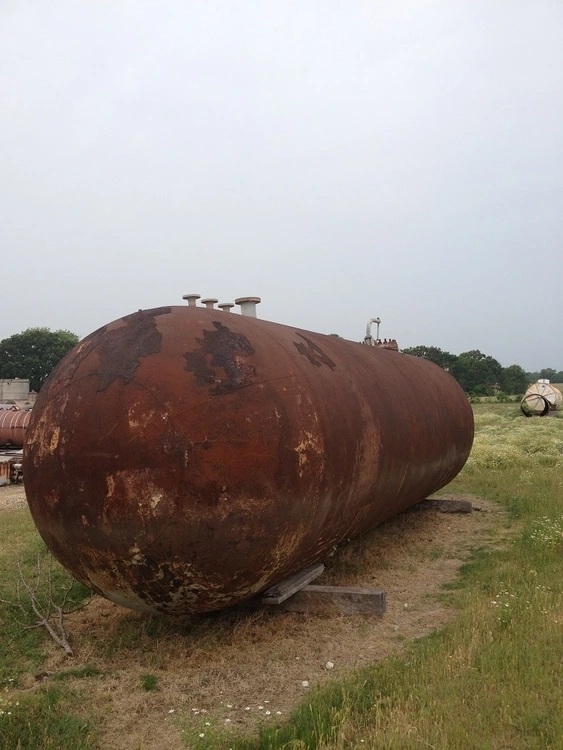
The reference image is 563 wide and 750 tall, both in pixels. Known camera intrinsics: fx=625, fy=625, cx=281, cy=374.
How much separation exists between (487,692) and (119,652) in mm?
2175

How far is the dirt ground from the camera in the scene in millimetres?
3078

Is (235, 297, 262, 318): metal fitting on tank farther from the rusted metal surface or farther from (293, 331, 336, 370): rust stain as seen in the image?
the rusted metal surface

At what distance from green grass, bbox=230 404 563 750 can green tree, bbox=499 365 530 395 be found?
52230mm

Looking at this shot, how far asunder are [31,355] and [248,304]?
2168 inches

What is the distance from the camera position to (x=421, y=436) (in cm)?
577

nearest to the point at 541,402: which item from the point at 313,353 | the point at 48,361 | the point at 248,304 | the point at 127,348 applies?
the point at 248,304

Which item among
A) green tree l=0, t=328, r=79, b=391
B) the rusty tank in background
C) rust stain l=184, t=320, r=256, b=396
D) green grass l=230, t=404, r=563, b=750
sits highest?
green tree l=0, t=328, r=79, b=391

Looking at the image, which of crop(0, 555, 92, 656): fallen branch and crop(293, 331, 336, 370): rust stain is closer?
crop(0, 555, 92, 656): fallen branch

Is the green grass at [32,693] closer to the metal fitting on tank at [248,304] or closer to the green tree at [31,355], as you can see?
the metal fitting on tank at [248,304]

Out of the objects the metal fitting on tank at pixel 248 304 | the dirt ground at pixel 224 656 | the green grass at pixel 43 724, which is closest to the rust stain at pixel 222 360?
the metal fitting on tank at pixel 248 304

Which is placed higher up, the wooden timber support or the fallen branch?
the wooden timber support

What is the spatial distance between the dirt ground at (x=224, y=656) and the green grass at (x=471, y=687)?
0.22 meters

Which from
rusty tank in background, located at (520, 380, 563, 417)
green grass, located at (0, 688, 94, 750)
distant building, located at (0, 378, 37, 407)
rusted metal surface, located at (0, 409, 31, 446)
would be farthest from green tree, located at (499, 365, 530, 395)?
green grass, located at (0, 688, 94, 750)

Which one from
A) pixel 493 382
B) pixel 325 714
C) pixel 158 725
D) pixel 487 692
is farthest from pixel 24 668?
pixel 493 382
